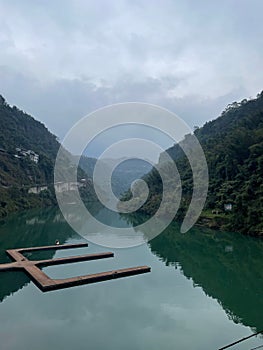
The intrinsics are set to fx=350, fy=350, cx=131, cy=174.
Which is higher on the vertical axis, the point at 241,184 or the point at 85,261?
the point at 241,184

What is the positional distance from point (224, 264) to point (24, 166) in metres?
30.9

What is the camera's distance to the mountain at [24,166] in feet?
107

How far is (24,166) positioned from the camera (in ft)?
127

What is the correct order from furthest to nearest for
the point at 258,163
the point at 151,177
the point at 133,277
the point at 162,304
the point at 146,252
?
the point at 151,177 < the point at 258,163 < the point at 146,252 < the point at 133,277 < the point at 162,304

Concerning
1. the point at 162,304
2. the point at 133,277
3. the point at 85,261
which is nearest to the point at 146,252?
the point at 85,261

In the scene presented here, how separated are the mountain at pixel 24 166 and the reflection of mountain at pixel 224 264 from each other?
15.0 metres

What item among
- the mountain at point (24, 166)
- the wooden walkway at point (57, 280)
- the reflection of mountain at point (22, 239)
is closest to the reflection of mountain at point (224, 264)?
the wooden walkway at point (57, 280)

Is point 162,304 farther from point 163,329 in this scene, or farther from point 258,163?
point 258,163

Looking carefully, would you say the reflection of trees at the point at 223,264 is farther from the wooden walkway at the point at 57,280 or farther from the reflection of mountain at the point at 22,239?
the reflection of mountain at the point at 22,239

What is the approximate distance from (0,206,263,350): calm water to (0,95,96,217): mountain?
1798cm

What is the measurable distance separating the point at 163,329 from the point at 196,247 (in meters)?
8.93

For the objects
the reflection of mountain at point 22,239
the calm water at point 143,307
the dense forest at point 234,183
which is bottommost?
the calm water at point 143,307

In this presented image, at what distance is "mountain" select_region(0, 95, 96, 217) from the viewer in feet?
107

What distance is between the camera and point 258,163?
18.3m
